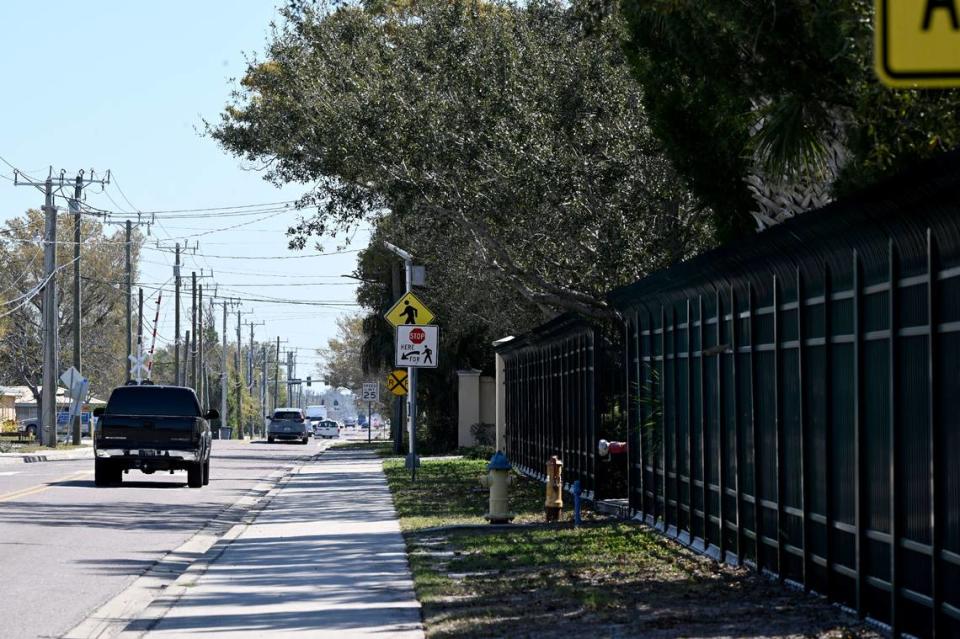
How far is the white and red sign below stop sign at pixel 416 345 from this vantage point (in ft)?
87.6

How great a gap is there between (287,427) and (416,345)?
52.6 m

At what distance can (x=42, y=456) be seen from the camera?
158 feet

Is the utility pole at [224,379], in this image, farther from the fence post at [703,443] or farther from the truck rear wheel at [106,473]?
the fence post at [703,443]

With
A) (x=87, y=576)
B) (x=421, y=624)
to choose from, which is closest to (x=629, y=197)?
(x=87, y=576)

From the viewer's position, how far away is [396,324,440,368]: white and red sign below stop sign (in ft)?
87.6

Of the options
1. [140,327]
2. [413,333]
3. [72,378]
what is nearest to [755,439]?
[413,333]

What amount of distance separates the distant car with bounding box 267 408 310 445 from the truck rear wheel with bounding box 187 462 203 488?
47.5m

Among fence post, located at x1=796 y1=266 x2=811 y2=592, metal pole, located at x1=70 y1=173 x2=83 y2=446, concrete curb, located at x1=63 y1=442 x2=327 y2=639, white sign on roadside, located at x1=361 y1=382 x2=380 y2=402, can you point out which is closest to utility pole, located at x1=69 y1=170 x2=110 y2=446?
metal pole, located at x1=70 y1=173 x2=83 y2=446

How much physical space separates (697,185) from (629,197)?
18.9ft

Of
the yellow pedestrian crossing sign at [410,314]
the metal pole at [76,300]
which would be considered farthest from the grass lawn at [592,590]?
the metal pole at [76,300]

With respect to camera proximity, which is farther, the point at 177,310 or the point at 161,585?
the point at 177,310

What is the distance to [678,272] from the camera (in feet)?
51.3

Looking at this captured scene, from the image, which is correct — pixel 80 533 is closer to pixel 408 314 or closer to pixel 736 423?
pixel 408 314

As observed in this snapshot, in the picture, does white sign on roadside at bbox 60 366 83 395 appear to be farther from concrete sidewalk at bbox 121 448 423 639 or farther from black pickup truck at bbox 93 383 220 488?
concrete sidewalk at bbox 121 448 423 639
